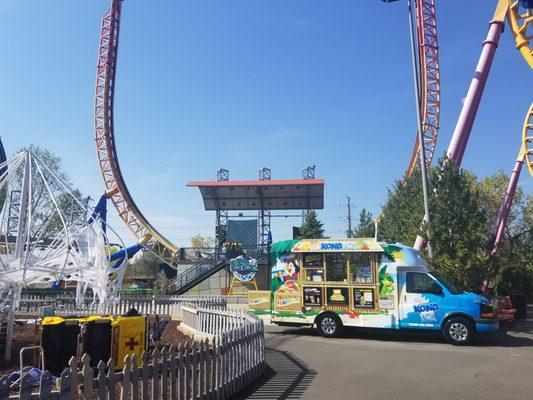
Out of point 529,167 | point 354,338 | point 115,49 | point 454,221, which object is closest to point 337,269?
point 354,338

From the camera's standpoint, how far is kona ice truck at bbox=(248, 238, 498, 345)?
13.1m

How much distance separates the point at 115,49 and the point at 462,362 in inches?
1990

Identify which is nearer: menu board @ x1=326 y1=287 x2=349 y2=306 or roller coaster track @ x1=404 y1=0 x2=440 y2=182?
menu board @ x1=326 y1=287 x2=349 y2=306

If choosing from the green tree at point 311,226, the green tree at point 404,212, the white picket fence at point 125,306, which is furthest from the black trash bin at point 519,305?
the green tree at point 311,226

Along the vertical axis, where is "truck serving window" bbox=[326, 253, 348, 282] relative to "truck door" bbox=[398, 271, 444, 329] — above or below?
above

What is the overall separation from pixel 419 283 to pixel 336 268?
259 centimetres

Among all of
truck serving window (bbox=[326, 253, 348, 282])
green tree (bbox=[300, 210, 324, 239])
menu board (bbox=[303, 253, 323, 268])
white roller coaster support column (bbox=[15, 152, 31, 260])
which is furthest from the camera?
green tree (bbox=[300, 210, 324, 239])

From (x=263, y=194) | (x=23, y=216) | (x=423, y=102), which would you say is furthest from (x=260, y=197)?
(x=23, y=216)

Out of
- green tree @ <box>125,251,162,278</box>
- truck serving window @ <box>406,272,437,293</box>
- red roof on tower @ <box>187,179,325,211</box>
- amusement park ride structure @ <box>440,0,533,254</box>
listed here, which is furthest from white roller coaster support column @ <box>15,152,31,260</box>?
green tree @ <box>125,251,162,278</box>

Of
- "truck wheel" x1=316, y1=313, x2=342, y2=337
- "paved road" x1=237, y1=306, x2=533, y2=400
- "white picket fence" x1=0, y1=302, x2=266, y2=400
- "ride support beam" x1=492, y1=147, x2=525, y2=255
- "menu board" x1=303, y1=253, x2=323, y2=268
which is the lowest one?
"paved road" x1=237, y1=306, x2=533, y2=400

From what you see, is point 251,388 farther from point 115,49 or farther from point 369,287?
point 115,49

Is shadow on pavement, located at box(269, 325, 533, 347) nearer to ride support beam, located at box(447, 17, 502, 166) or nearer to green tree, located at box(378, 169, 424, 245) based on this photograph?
green tree, located at box(378, 169, 424, 245)

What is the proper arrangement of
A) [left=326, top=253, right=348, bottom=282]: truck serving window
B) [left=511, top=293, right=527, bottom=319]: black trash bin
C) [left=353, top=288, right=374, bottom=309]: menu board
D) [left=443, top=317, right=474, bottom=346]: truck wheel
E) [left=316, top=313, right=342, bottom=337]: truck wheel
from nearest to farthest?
[left=443, top=317, right=474, bottom=346]: truck wheel → [left=353, top=288, right=374, bottom=309]: menu board → [left=316, top=313, right=342, bottom=337]: truck wheel → [left=326, top=253, right=348, bottom=282]: truck serving window → [left=511, top=293, right=527, bottom=319]: black trash bin

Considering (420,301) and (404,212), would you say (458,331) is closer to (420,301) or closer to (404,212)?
(420,301)
